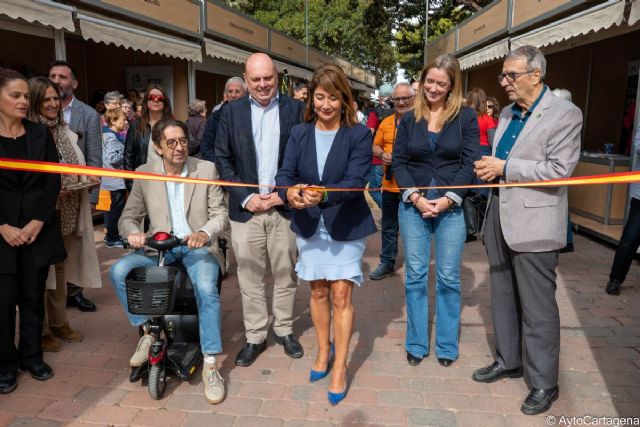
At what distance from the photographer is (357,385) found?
333 centimetres

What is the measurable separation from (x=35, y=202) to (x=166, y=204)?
783mm

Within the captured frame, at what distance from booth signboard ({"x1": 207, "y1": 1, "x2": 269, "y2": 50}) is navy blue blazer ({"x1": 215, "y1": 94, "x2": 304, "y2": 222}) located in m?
9.01

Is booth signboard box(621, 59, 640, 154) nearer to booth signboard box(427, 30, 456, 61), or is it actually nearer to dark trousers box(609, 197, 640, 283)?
dark trousers box(609, 197, 640, 283)

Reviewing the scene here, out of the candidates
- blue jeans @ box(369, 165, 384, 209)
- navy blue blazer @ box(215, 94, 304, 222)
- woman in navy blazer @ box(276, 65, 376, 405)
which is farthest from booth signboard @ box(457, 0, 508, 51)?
woman in navy blazer @ box(276, 65, 376, 405)

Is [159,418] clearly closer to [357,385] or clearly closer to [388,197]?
[357,385]

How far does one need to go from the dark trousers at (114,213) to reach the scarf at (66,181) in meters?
2.93

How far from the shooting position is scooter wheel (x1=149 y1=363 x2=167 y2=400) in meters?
3.12

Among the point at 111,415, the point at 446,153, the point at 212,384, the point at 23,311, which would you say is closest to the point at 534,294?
the point at 446,153

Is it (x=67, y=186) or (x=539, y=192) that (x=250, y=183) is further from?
(x=539, y=192)

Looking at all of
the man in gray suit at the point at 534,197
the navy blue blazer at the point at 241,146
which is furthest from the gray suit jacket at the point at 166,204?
the man in gray suit at the point at 534,197

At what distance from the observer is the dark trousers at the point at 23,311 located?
3.28 metres

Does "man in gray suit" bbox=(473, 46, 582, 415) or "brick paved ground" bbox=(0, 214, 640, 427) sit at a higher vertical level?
"man in gray suit" bbox=(473, 46, 582, 415)

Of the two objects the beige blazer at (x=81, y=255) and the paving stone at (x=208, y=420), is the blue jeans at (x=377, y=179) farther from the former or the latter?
the paving stone at (x=208, y=420)

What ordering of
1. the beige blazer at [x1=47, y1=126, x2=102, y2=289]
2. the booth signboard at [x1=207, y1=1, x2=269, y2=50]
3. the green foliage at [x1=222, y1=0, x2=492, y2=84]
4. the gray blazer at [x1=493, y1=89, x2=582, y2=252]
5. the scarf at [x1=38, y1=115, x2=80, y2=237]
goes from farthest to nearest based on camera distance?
the green foliage at [x1=222, y1=0, x2=492, y2=84] < the booth signboard at [x1=207, y1=1, x2=269, y2=50] < the beige blazer at [x1=47, y1=126, x2=102, y2=289] < the scarf at [x1=38, y1=115, x2=80, y2=237] < the gray blazer at [x1=493, y1=89, x2=582, y2=252]
